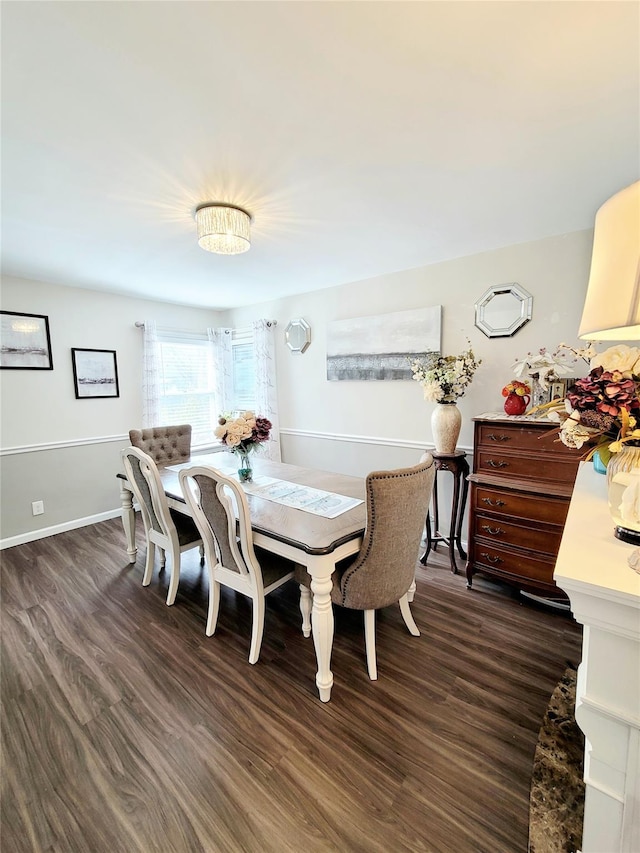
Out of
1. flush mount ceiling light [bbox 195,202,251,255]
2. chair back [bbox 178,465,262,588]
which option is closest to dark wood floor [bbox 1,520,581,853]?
chair back [bbox 178,465,262,588]

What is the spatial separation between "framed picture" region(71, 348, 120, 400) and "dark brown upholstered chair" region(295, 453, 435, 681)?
10.7 ft

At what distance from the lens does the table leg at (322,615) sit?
1.55 m

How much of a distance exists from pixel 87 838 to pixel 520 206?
3.34 m

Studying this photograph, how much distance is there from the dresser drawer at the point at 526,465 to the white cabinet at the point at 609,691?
1477 mm

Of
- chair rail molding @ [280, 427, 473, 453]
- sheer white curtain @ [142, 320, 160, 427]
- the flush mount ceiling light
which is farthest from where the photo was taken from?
sheer white curtain @ [142, 320, 160, 427]

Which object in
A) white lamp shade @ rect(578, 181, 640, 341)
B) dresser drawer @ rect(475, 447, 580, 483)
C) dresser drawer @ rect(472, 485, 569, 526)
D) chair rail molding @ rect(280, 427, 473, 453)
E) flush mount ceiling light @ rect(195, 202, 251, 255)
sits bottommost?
dresser drawer @ rect(472, 485, 569, 526)

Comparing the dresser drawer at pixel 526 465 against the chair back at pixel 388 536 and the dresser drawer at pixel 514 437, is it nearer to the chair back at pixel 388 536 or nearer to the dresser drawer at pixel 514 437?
the dresser drawer at pixel 514 437

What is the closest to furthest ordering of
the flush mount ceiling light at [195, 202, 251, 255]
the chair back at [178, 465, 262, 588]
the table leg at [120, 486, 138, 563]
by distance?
the chair back at [178, 465, 262, 588] < the flush mount ceiling light at [195, 202, 251, 255] < the table leg at [120, 486, 138, 563]

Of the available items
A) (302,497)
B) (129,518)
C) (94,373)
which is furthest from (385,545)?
(94,373)

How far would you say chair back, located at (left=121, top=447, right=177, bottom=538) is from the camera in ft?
7.36

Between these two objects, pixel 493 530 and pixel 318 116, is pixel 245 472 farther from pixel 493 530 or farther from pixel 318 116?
pixel 318 116

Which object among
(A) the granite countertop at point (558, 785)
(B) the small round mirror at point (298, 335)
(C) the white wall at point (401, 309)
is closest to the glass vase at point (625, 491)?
(A) the granite countertop at point (558, 785)

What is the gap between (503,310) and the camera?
104 inches

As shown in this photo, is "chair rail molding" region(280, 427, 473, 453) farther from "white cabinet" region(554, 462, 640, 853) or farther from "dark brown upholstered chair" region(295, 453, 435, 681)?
"white cabinet" region(554, 462, 640, 853)
